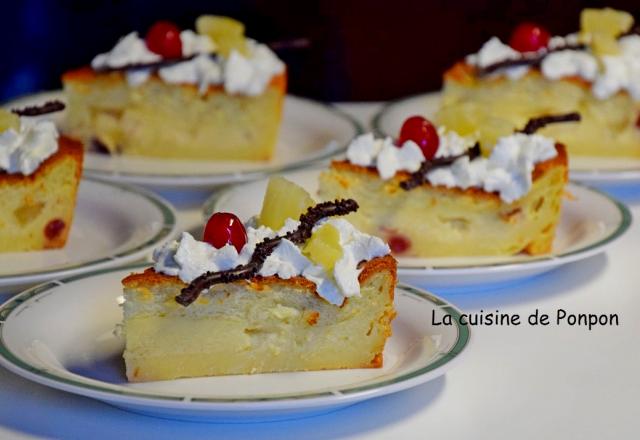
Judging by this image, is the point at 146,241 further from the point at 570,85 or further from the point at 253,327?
the point at 570,85

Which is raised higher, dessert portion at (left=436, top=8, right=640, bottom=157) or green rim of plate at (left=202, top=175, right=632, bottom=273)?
dessert portion at (left=436, top=8, right=640, bottom=157)

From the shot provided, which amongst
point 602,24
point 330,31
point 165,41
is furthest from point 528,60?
point 330,31

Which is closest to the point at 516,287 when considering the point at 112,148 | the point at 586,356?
the point at 586,356

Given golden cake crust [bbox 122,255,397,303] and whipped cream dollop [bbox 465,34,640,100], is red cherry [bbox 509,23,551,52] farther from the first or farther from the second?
golden cake crust [bbox 122,255,397,303]

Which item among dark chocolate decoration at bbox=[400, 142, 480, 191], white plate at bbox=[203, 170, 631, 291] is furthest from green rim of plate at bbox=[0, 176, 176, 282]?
dark chocolate decoration at bbox=[400, 142, 480, 191]

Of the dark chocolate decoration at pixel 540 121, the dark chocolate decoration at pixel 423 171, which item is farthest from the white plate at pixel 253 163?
the dark chocolate decoration at pixel 540 121
